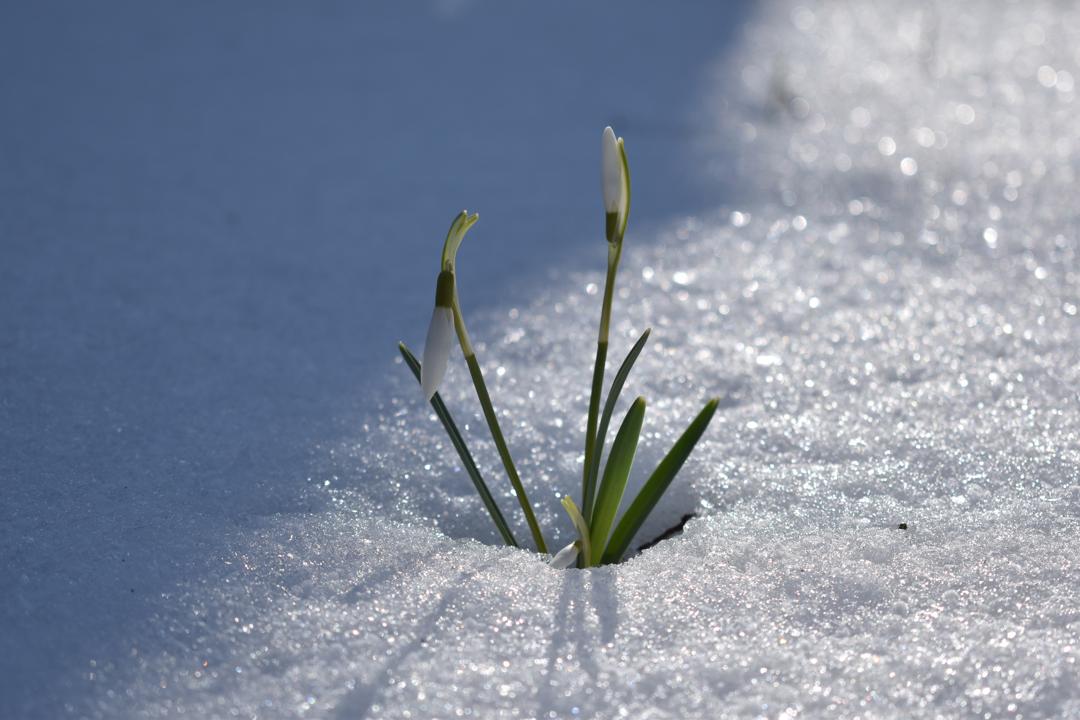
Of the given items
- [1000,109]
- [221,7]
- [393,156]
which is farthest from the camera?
[221,7]

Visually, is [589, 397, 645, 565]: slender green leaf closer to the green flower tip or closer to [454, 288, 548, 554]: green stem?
[454, 288, 548, 554]: green stem

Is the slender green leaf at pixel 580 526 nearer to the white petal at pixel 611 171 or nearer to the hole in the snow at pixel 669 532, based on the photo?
the hole in the snow at pixel 669 532

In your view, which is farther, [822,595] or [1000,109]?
[1000,109]

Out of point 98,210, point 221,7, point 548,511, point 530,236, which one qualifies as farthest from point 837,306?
point 221,7

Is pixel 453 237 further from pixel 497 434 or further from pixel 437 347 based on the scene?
pixel 497 434

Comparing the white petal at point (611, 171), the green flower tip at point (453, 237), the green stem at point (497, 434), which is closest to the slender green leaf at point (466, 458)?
the green stem at point (497, 434)

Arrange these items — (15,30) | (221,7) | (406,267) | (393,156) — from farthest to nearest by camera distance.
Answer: (221,7) < (15,30) < (393,156) < (406,267)

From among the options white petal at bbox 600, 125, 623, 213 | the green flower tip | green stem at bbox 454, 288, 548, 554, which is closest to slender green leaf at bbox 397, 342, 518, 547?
green stem at bbox 454, 288, 548, 554

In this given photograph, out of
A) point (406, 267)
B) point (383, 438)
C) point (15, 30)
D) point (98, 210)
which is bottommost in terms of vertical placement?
point (383, 438)

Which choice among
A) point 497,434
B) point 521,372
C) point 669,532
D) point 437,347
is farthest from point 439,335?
point 521,372

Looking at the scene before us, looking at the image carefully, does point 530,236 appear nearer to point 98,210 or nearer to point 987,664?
point 98,210
